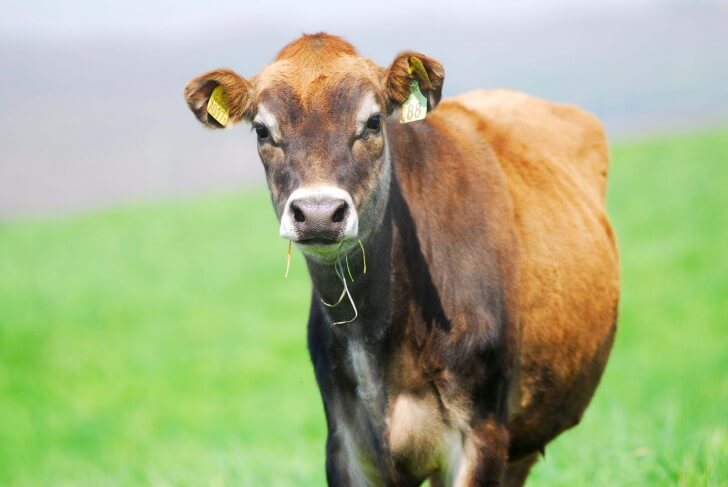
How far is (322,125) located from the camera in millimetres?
4895

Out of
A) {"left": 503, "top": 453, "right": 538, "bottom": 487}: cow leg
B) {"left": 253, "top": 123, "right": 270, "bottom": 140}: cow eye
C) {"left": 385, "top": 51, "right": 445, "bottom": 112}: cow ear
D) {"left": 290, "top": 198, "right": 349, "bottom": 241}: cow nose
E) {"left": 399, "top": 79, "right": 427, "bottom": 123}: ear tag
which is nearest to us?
{"left": 290, "top": 198, "right": 349, "bottom": 241}: cow nose

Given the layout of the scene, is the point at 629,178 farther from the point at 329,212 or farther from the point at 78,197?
the point at 78,197

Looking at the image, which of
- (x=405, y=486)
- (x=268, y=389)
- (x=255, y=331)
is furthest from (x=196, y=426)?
(x=405, y=486)

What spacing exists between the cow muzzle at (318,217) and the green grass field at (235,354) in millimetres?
3025

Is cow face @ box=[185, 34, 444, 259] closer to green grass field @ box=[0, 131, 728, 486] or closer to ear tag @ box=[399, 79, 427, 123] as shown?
ear tag @ box=[399, 79, 427, 123]

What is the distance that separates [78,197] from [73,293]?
5442 centimetres

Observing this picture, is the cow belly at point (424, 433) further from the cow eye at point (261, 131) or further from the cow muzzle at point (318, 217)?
the cow eye at point (261, 131)

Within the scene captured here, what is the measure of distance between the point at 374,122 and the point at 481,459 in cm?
164

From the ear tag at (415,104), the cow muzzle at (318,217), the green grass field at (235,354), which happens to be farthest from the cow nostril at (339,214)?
the green grass field at (235,354)

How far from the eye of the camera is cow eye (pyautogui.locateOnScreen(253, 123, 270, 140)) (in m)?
5.05

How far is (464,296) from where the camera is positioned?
17.7ft

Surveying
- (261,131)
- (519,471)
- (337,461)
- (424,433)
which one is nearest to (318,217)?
(261,131)

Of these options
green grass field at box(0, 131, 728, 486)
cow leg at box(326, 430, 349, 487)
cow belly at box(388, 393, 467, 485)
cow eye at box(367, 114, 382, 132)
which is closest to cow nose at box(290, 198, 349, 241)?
cow eye at box(367, 114, 382, 132)

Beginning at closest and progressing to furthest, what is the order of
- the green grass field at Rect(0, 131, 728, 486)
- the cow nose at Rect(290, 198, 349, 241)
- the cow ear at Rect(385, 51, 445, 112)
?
1. the cow nose at Rect(290, 198, 349, 241)
2. the cow ear at Rect(385, 51, 445, 112)
3. the green grass field at Rect(0, 131, 728, 486)
